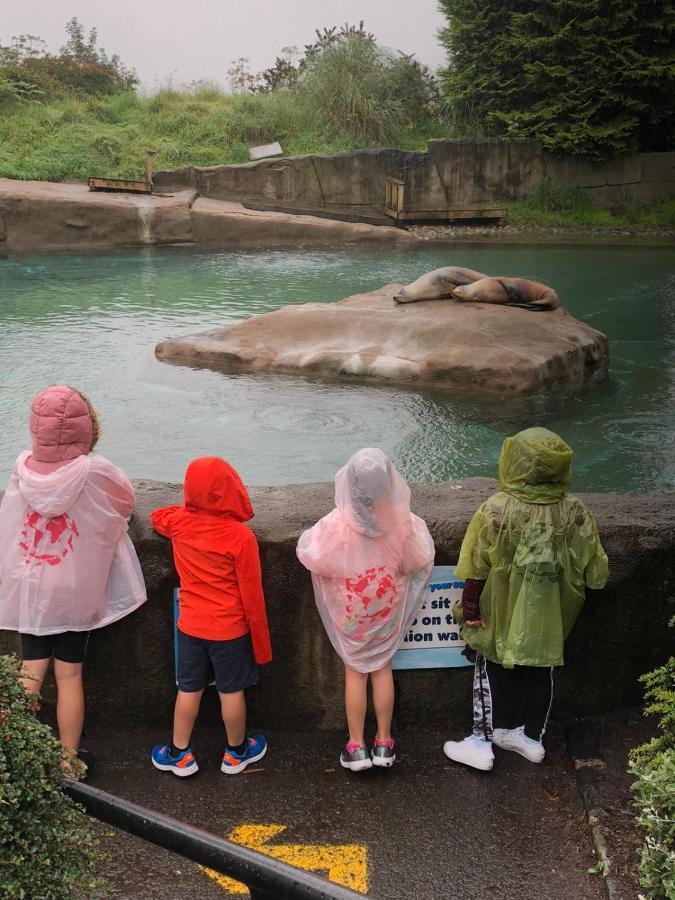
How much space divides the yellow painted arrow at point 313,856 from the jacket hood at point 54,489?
1.23 meters

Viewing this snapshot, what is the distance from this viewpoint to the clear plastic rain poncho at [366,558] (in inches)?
124

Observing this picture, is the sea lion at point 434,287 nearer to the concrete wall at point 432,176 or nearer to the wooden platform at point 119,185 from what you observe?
the wooden platform at point 119,185

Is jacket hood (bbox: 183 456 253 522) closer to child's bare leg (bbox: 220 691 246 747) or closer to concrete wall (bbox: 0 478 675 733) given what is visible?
concrete wall (bbox: 0 478 675 733)

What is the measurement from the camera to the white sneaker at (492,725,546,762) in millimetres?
3295

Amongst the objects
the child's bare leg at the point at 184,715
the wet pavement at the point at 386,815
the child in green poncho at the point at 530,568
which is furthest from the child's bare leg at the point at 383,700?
the child's bare leg at the point at 184,715

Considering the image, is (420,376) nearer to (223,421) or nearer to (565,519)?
(223,421)

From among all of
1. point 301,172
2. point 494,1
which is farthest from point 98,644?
point 494,1

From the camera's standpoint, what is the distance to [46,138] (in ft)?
71.9

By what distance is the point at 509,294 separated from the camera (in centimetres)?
976

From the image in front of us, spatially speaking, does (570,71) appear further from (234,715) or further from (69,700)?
(69,700)

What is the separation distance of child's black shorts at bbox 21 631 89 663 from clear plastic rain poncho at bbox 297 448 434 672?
2.79ft

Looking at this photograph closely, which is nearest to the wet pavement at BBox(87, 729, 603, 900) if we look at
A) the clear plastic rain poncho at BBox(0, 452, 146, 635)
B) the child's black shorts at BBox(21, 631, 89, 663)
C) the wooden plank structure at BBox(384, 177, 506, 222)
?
the child's black shorts at BBox(21, 631, 89, 663)

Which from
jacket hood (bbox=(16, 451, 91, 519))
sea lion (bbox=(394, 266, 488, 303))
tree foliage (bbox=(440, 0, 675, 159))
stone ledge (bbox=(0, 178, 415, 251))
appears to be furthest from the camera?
tree foliage (bbox=(440, 0, 675, 159))

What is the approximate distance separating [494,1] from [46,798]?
25071 millimetres
